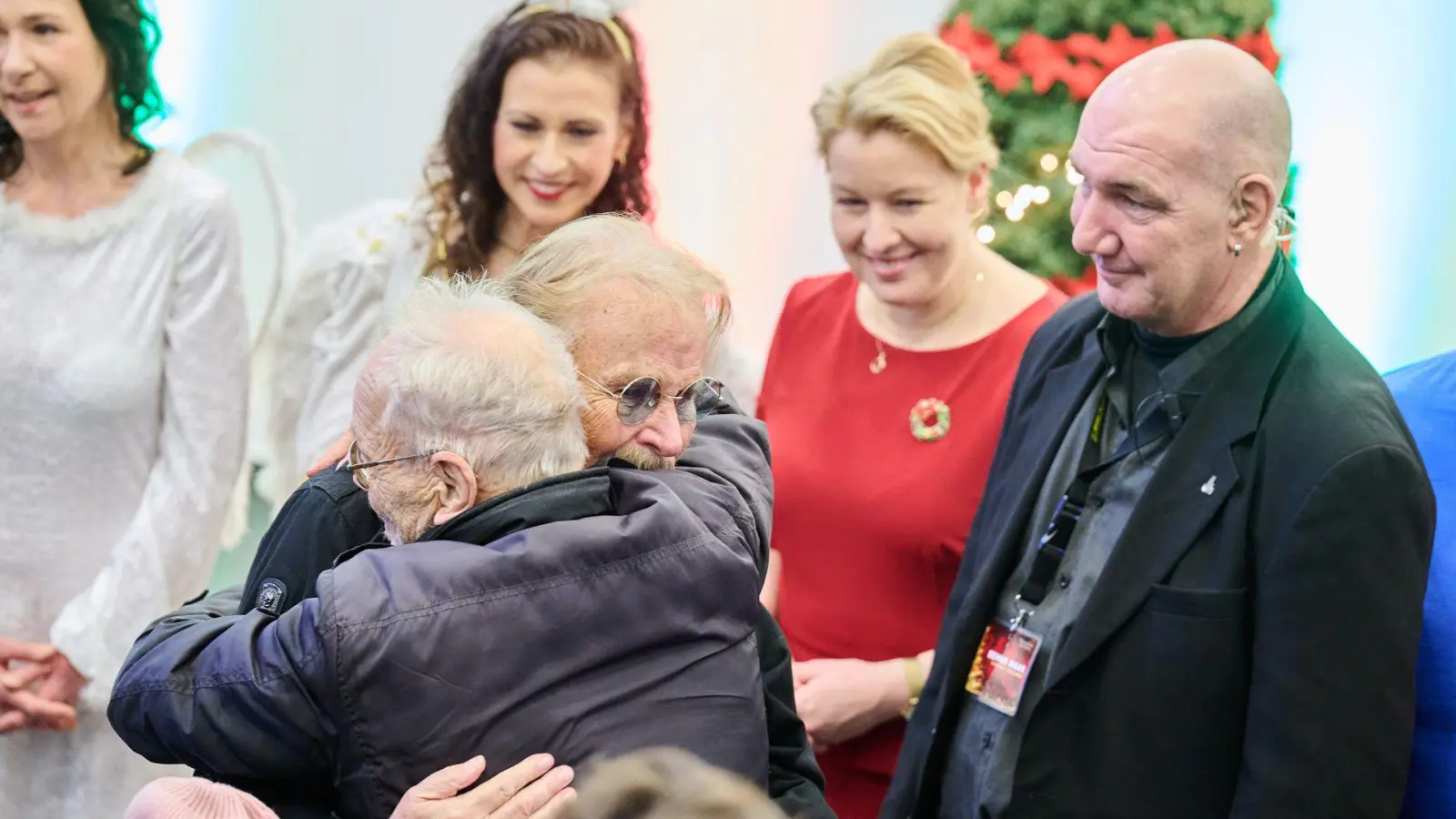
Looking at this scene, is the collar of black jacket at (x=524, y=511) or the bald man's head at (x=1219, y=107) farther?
the bald man's head at (x=1219, y=107)

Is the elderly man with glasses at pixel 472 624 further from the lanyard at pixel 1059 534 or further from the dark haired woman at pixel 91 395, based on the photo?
the dark haired woman at pixel 91 395

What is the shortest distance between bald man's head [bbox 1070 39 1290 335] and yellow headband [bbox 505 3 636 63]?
99cm

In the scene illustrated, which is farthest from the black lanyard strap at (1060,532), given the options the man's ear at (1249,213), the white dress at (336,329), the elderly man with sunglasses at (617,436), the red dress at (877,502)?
the white dress at (336,329)

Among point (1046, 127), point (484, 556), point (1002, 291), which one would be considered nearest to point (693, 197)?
point (1046, 127)

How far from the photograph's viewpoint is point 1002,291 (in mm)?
2740

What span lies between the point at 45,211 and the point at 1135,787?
2103 mm

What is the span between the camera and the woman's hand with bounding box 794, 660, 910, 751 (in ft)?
8.25

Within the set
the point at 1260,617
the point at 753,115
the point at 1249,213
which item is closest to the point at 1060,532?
the point at 1260,617

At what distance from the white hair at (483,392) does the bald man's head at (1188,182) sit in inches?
35.1

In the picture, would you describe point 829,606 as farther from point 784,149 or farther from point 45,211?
point 784,149

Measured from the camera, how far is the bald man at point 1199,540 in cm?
175

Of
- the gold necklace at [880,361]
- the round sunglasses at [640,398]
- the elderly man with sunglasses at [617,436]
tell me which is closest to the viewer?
the elderly man with sunglasses at [617,436]

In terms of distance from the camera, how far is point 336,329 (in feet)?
9.34

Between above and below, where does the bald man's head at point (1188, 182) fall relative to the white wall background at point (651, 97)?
above
